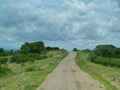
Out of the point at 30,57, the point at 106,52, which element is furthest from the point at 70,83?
the point at 30,57

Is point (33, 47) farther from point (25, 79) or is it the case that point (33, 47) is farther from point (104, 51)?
point (25, 79)

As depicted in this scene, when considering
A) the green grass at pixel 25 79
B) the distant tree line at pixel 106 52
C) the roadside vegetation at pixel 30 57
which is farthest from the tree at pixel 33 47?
the green grass at pixel 25 79

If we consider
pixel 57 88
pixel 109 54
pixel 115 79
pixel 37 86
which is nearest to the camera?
pixel 57 88

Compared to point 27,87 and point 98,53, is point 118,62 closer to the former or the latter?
point 98,53

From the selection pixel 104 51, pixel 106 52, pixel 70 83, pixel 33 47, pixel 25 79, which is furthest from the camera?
pixel 33 47

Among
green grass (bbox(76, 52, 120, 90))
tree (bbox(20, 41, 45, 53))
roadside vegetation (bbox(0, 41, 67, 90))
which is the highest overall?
tree (bbox(20, 41, 45, 53))

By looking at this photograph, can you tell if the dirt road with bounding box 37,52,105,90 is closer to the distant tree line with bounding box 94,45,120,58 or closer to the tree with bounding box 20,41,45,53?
the distant tree line with bounding box 94,45,120,58

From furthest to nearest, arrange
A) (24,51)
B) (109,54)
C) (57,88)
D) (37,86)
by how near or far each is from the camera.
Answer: (24,51), (109,54), (37,86), (57,88)

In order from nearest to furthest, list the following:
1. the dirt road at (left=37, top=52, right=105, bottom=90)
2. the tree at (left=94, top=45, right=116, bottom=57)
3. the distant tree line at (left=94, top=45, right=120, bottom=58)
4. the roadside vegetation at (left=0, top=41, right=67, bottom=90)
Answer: the dirt road at (left=37, top=52, right=105, bottom=90), the roadside vegetation at (left=0, top=41, right=67, bottom=90), the tree at (left=94, top=45, right=116, bottom=57), the distant tree line at (left=94, top=45, right=120, bottom=58)

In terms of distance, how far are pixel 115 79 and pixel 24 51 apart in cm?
8813

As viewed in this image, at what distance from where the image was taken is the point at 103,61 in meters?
81.2

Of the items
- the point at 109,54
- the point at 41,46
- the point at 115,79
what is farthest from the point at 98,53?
the point at 115,79

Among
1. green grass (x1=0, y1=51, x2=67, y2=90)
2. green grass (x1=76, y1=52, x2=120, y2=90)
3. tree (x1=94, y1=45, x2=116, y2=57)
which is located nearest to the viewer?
green grass (x1=0, y1=51, x2=67, y2=90)

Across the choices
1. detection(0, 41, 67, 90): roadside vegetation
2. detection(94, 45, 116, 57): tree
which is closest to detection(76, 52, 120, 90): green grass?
detection(0, 41, 67, 90): roadside vegetation
